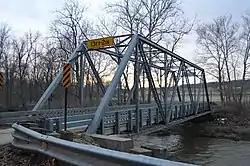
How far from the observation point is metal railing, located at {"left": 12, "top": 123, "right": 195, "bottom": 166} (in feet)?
12.8

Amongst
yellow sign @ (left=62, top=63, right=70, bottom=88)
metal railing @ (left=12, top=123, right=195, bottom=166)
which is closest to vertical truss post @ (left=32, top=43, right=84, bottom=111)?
yellow sign @ (left=62, top=63, right=70, bottom=88)

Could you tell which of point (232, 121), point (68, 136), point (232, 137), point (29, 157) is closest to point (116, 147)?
point (68, 136)

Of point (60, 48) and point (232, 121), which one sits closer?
point (232, 121)

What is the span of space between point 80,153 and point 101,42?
13302 millimetres

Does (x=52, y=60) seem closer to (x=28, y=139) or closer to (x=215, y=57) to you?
(x=215, y=57)

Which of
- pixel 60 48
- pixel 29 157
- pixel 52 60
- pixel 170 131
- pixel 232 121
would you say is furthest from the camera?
pixel 52 60

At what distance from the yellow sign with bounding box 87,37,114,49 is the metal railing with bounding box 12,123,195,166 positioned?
10147mm

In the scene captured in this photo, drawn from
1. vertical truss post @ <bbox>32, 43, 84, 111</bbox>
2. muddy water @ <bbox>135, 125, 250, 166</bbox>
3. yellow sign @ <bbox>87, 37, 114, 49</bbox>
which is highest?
yellow sign @ <bbox>87, 37, 114, 49</bbox>

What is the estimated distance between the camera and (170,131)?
117 feet

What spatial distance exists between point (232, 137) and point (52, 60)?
27.6 meters

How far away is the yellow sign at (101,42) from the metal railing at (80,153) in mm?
10147

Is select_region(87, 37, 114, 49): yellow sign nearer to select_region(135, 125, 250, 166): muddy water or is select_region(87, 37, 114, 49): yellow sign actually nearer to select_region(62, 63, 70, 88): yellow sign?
select_region(62, 63, 70, 88): yellow sign

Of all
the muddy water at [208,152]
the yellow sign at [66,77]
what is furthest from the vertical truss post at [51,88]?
the muddy water at [208,152]

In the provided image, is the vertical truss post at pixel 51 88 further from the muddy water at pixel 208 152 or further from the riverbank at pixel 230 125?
the riverbank at pixel 230 125
